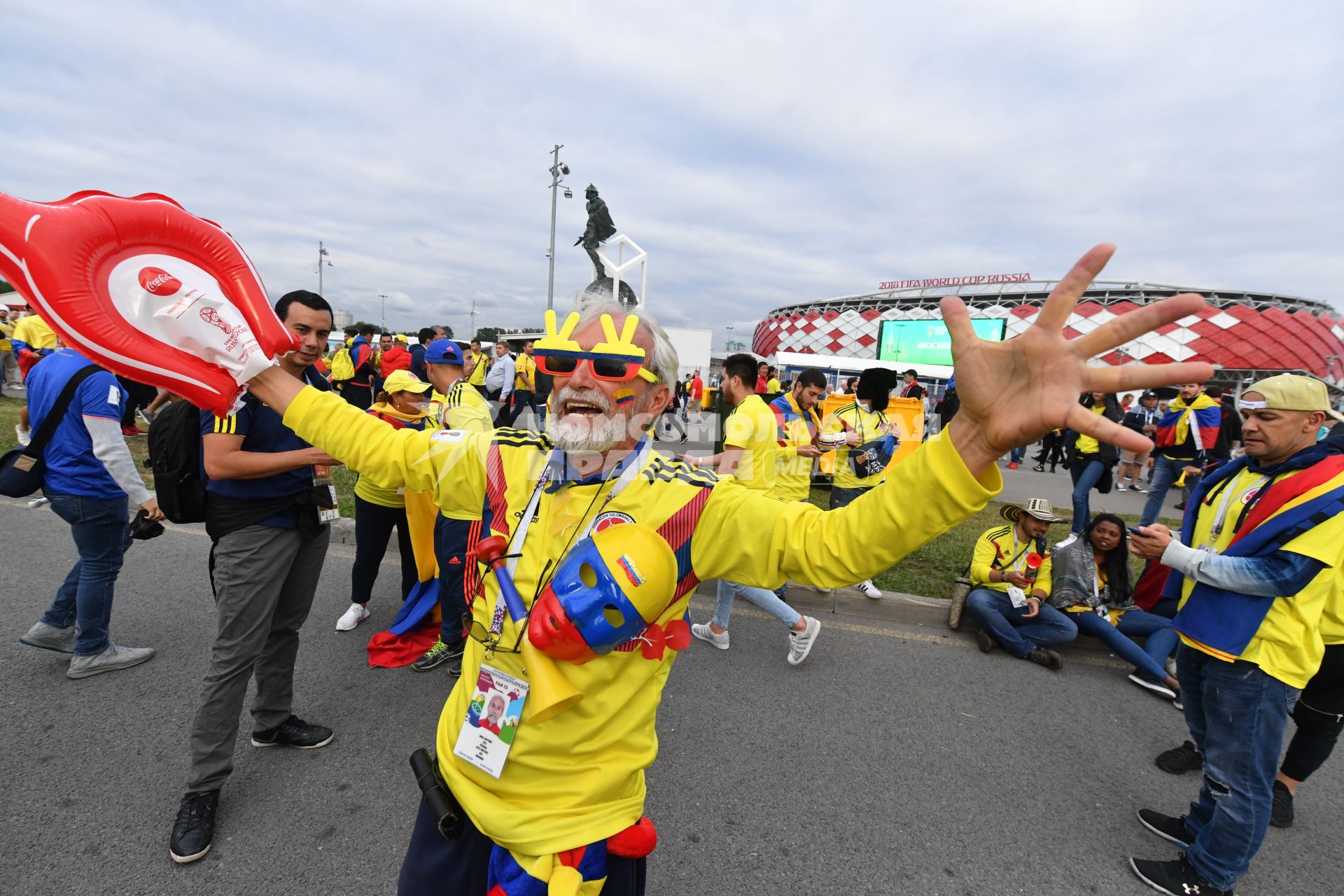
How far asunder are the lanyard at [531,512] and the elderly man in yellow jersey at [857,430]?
4.15m

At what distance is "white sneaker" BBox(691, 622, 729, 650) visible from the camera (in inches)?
167

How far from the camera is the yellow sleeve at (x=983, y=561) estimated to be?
4.51 m

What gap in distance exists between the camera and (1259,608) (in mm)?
2348

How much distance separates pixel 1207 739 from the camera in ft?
8.21

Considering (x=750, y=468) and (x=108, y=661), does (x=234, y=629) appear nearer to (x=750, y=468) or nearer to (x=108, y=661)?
(x=108, y=661)

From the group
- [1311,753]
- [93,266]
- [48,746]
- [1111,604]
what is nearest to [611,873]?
[93,266]

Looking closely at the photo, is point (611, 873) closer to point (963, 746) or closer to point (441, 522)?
point (963, 746)

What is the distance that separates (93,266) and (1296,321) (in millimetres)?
70702

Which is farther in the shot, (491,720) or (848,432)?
(848,432)

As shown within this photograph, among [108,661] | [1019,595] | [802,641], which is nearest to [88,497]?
[108,661]

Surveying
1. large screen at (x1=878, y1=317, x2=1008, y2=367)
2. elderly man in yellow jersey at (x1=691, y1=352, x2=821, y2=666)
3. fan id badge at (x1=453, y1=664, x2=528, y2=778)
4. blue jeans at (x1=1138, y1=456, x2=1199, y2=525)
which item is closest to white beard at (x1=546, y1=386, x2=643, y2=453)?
fan id badge at (x1=453, y1=664, x2=528, y2=778)

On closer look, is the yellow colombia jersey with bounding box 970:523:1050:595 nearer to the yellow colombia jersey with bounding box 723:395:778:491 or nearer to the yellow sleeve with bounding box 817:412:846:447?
the yellow sleeve with bounding box 817:412:846:447

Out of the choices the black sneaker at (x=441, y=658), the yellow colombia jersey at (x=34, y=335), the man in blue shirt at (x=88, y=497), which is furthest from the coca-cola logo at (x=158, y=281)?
the yellow colombia jersey at (x=34, y=335)

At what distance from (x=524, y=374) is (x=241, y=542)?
8277 millimetres
